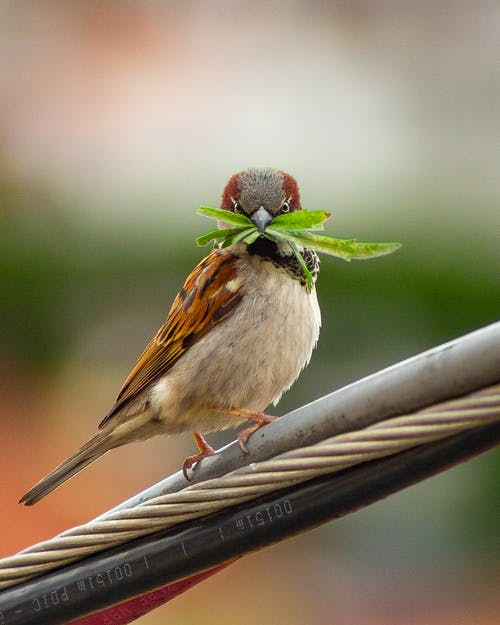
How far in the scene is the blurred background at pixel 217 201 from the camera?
8195 millimetres

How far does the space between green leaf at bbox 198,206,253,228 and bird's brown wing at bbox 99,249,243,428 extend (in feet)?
1.26

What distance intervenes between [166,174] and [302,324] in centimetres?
647

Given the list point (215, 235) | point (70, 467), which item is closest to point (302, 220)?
point (215, 235)

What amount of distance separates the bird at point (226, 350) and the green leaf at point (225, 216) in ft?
0.32

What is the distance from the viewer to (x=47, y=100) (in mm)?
10656

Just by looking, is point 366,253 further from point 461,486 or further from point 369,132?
point 369,132

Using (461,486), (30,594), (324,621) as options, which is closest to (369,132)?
(461,486)

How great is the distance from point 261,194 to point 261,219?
1.07ft

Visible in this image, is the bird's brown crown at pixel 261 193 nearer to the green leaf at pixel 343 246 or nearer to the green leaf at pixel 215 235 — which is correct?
the green leaf at pixel 215 235

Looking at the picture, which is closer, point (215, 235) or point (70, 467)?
point (215, 235)

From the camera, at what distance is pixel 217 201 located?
29.9 ft

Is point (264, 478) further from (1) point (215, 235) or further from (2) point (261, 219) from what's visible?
(2) point (261, 219)

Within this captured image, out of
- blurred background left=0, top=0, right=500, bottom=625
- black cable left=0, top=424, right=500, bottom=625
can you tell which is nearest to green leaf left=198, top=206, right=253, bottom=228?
black cable left=0, top=424, right=500, bottom=625

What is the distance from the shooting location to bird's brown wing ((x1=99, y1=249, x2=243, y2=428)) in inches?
146
